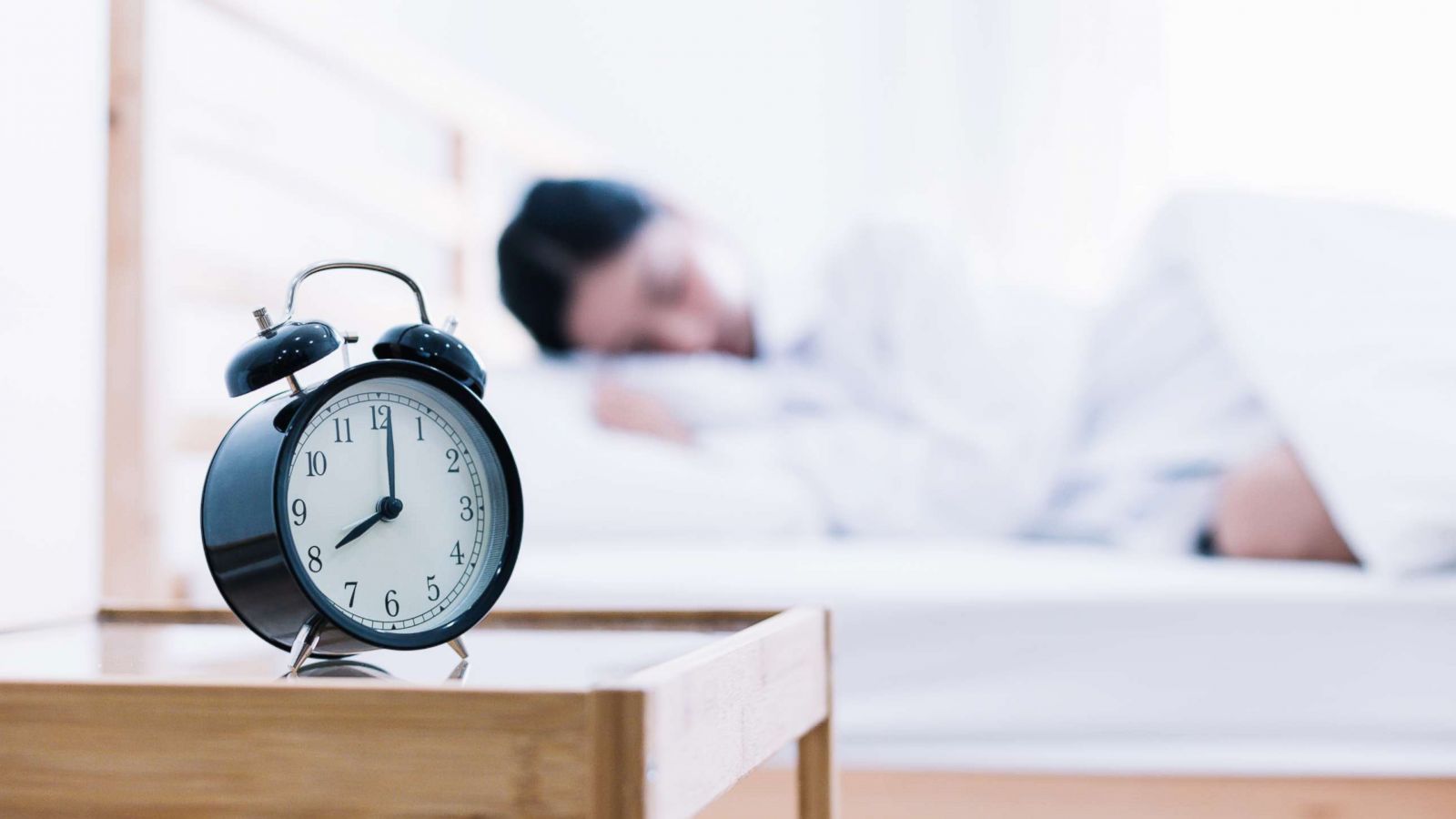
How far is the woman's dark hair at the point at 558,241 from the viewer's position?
1867 millimetres

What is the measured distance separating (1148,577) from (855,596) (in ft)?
0.90

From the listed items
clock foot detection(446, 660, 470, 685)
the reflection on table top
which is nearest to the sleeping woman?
the reflection on table top

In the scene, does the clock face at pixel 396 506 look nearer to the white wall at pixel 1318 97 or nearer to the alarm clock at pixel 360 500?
the alarm clock at pixel 360 500

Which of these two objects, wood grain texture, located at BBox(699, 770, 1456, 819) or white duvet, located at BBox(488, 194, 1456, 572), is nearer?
wood grain texture, located at BBox(699, 770, 1456, 819)

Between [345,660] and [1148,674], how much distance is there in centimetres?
76

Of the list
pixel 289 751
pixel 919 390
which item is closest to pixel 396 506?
pixel 289 751

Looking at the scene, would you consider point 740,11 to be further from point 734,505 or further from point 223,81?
point 734,505

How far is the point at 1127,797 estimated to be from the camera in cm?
106

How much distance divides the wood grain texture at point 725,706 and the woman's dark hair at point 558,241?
1.22 m

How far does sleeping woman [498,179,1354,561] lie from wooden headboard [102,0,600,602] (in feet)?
0.98

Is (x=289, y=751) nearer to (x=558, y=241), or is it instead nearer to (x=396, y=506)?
(x=396, y=506)

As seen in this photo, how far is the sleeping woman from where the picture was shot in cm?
145

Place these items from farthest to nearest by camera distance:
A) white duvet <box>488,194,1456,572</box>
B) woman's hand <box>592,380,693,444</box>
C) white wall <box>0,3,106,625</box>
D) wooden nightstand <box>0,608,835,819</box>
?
1. woman's hand <box>592,380,693,444</box>
2. white duvet <box>488,194,1456,572</box>
3. white wall <box>0,3,106,625</box>
4. wooden nightstand <box>0,608,835,819</box>

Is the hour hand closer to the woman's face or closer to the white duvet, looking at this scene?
the white duvet
